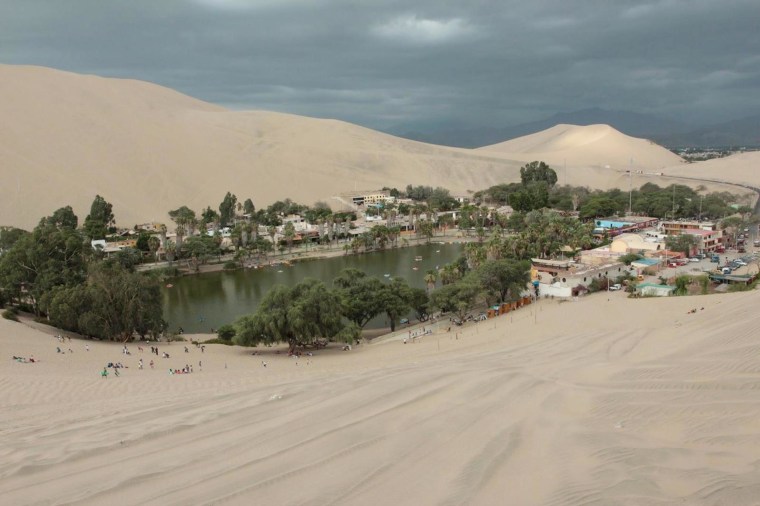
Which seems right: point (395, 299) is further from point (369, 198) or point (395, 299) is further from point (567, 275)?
point (369, 198)

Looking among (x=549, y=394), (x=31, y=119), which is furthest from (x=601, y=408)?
(x=31, y=119)

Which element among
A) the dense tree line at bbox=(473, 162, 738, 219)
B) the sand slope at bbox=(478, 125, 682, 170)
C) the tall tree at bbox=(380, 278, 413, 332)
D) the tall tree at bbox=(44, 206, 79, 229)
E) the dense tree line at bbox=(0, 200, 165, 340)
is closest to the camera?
the dense tree line at bbox=(0, 200, 165, 340)

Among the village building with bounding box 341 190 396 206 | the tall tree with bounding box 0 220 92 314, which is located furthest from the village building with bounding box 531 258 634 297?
the village building with bounding box 341 190 396 206

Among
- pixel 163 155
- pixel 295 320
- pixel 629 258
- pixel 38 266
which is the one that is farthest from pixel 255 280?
pixel 163 155

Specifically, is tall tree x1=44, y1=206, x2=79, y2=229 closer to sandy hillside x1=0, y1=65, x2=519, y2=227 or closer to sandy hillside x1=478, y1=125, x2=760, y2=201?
sandy hillside x1=0, y1=65, x2=519, y2=227

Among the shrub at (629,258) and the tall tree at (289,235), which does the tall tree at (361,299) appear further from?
the tall tree at (289,235)

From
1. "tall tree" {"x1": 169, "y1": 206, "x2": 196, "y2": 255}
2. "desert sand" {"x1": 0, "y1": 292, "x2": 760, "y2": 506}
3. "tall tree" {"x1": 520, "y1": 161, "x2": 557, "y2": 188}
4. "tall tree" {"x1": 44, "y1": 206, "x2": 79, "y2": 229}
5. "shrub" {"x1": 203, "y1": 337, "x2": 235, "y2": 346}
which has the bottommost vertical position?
"shrub" {"x1": 203, "y1": 337, "x2": 235, "y2": 346}
